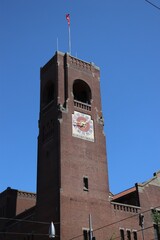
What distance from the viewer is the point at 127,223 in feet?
141

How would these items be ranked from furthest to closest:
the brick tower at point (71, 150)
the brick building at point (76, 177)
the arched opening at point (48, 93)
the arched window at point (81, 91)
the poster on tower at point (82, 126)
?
the arched opening at point (48, 93) < the arched window at point (81, 91) < the poster on tower at point (82, 126) < the brick building at point (76, 177) < the brick tower at point (71, 150)

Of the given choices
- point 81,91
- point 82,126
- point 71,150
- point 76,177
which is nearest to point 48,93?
point 81,91

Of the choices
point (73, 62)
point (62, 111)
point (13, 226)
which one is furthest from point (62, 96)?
point (13, 226)

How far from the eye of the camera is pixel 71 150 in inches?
1683

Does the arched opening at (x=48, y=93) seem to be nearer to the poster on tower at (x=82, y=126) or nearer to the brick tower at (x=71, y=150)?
the brick tower at (x=71, y=150)

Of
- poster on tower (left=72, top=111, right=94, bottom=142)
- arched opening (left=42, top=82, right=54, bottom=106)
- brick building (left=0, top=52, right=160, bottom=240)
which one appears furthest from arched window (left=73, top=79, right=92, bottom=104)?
poster on tower (left=72, top=111, right=94, bottom=142)

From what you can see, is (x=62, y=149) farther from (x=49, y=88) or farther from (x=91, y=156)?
(x=49, y=88)

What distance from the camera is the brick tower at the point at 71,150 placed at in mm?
39781

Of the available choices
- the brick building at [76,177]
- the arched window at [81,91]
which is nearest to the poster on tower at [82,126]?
the brick building at [76,177]

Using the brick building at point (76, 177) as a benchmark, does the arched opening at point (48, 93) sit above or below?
above

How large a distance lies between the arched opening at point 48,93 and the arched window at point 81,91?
283 cm

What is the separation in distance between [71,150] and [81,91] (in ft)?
35.1

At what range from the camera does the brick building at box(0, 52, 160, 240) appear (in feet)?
132

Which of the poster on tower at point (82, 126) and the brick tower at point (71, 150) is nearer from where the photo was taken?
the brick tower at point (71, 150)
